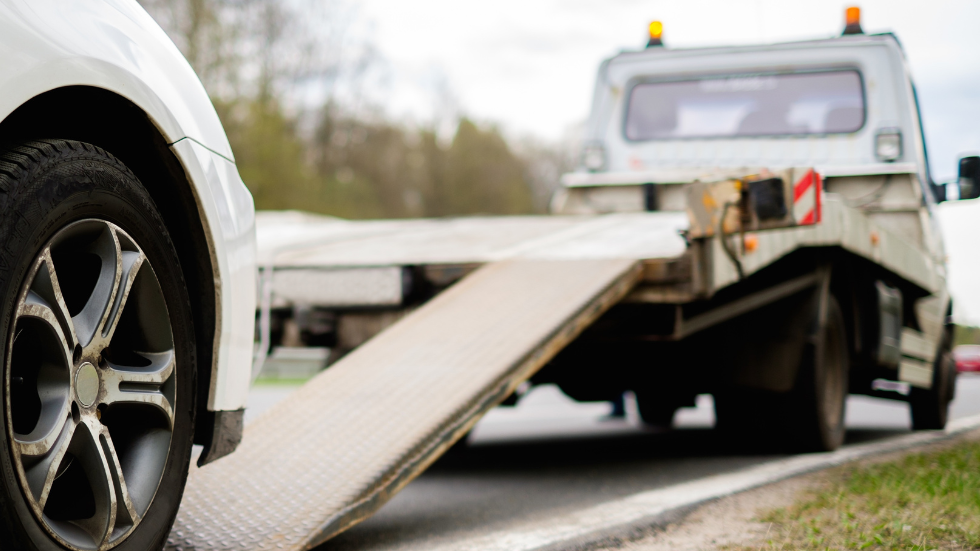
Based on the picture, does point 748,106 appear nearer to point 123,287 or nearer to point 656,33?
point 656,33

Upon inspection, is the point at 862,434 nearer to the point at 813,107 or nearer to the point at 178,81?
the point at 813,107

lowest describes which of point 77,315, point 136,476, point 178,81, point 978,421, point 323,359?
point 978,421

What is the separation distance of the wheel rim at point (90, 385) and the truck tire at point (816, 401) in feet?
13.0

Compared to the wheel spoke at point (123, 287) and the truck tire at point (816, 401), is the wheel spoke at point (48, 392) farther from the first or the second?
the truck tire at point (816, 401)

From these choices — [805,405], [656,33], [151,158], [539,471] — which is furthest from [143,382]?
[656,33]

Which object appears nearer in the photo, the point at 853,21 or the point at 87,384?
the point at 87,384

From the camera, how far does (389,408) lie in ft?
12.0

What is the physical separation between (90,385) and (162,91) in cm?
70

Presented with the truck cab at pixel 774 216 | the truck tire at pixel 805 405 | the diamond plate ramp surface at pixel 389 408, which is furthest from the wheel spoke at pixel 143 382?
the truck tire at pixel 805 405

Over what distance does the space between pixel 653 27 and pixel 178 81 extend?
20.1 ft

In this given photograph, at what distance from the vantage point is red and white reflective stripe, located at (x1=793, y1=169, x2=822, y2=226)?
448 cm

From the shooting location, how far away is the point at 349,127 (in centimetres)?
3164

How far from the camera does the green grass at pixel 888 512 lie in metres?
3.04

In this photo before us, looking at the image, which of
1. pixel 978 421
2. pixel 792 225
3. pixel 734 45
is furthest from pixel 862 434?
pixel 792 225
